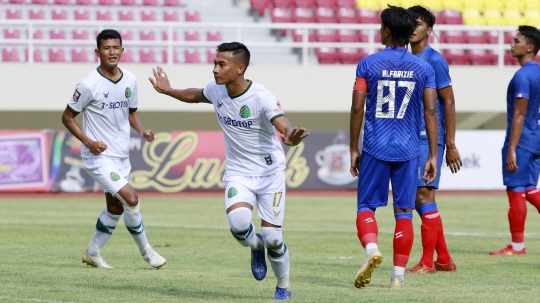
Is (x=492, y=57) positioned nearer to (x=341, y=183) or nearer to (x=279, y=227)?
(x=341, y=183)

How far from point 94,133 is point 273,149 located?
2485mm

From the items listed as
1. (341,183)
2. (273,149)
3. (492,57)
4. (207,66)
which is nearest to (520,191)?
(273,149)

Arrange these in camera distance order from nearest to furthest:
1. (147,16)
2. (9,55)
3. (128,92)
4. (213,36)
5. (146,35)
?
(128,92) → (9,55) → (146,35) → (213,36) → (147,16)

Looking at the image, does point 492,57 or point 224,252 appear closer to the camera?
point 224,252

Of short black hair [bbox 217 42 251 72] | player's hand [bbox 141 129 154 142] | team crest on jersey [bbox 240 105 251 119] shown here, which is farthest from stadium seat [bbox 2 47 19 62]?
team crest on jersey [bbox 240 105 251 119]

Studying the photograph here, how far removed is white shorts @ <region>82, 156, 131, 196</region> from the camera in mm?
8680

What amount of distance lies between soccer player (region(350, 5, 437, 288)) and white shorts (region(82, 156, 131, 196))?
253 cm

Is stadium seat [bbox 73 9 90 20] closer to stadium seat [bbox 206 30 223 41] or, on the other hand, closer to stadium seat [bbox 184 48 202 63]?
stadium seat [bbox 184 48 202 63]

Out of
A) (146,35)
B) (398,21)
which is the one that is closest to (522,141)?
→ (398,21)

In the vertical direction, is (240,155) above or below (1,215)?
above

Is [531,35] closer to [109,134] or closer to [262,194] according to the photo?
[262,194]

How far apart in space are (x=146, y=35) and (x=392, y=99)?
59.3ft

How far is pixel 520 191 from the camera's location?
1033 centimetres

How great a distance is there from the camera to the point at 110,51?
877cm
